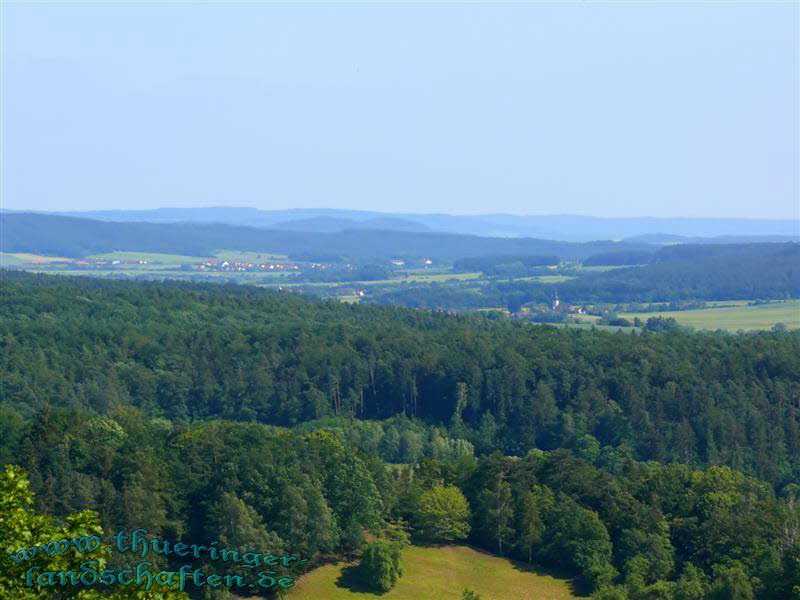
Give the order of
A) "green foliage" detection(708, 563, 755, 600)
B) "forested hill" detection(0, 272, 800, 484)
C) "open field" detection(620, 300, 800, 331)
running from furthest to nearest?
"open field" detection(620, 300, 800, 331)
"forested hill" detection(0, 272, 800, 484)
"green foliage" detection(708, 563, 755, 600)

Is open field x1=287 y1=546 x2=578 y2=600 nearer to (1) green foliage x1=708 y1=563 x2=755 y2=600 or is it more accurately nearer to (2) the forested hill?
(1) green foliage x1=708 y1=563 x2=755 y2=600

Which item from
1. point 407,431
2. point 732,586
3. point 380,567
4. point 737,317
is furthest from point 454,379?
point 737,317

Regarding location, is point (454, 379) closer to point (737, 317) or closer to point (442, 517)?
point (442, 517)

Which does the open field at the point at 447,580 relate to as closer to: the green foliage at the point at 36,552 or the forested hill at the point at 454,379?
the forested hill at the point at 454,379

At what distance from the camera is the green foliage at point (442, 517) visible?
57.2 meters

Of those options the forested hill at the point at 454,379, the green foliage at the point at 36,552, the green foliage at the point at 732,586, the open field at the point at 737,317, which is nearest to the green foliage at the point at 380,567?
the green foliage at the point at 732,586

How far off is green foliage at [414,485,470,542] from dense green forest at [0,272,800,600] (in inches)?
4.7

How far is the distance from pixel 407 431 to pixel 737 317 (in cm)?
10734

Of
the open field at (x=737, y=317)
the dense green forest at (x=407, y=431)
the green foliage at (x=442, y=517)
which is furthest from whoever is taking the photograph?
the open field at (x=737, y=317)

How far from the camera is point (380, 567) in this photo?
50562 millimetres

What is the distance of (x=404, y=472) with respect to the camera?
6575 centimetres

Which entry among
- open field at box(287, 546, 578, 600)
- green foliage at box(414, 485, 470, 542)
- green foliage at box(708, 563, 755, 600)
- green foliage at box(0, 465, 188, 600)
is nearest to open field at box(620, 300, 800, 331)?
green foliage at box(414, 485, 470, 542)

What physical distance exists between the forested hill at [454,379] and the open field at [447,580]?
31166mm

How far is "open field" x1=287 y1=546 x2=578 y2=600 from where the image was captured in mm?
50188
